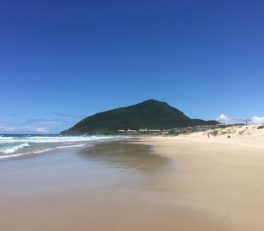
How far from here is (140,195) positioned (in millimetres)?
8250

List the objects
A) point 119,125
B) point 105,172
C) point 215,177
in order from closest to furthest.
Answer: point 215,177
point 105,172
point 119,125

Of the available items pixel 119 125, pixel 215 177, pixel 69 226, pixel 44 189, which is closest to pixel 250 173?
pixel 215 177

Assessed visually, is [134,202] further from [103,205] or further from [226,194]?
[226,194]

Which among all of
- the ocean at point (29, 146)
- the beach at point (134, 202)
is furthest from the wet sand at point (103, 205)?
the ocean at point (29, 146)

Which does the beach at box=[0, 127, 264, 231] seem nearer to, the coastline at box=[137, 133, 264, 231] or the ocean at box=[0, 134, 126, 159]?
Result: the coastline at box=[137, 133, 264, 231]

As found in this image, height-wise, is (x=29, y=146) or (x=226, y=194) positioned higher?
(x=29, y=146)

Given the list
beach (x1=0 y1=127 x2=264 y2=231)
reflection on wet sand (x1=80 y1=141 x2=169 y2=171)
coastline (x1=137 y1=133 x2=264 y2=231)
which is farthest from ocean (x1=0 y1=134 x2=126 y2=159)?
coastline (x1=137 y1=133 x2=264 y2=231)

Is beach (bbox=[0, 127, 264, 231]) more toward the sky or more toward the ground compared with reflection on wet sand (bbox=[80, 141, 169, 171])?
more toward the ground

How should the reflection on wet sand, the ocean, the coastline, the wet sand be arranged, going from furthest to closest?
the ocean
the reflection on wet sand
the coastline
the wet sand

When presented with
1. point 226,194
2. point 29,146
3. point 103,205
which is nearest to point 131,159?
point 226,194

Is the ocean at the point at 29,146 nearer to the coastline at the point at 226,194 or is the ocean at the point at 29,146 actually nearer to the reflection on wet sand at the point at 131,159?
the reflection on wet sand at the point at 131,159

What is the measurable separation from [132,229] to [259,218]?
7.51ft

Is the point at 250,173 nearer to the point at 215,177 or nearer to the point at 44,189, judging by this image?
the point at 215,177

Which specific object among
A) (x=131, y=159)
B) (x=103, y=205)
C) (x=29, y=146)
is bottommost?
(x=103, y=205)
